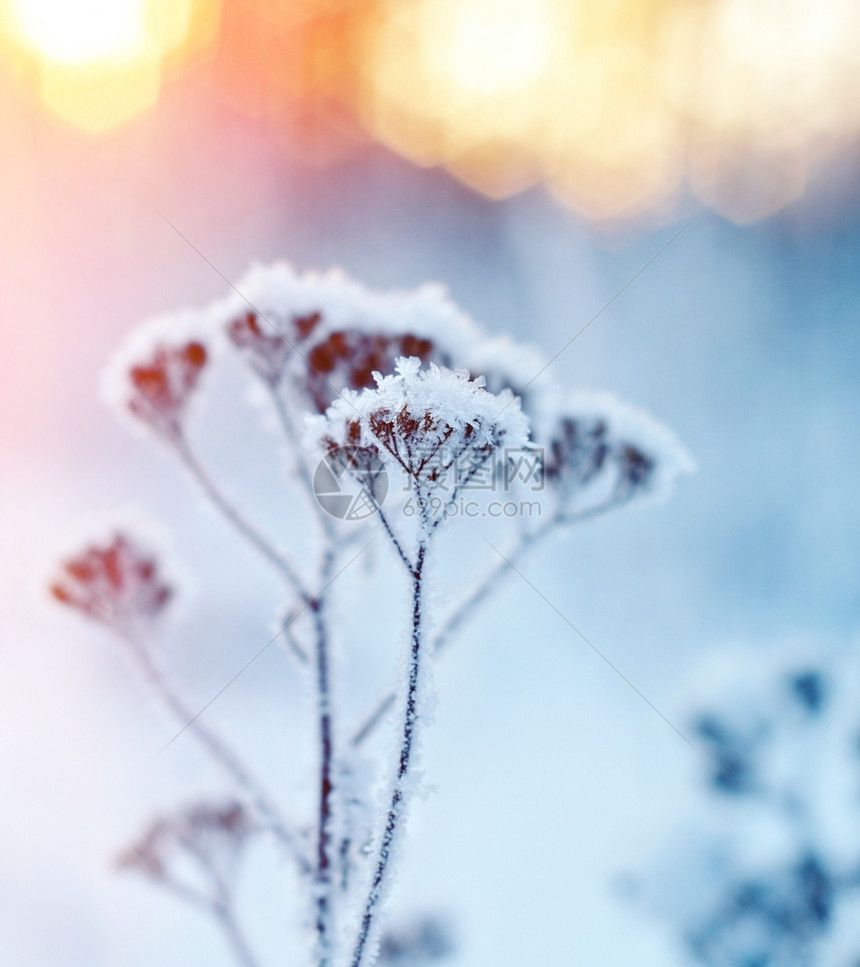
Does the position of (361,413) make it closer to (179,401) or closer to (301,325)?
(301,325)

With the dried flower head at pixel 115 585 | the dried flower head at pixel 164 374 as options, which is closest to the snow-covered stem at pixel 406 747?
the dried flower head at pixel 164 374

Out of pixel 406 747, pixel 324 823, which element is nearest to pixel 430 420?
pixel 406 747

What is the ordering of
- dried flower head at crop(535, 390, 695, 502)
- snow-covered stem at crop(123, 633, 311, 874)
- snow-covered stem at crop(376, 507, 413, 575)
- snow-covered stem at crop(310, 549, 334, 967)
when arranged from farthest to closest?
dried flower head at crop(535, 390, 695, 502), snow-covered stem at crop(123, 633, 311, 874), snow-covered stem at crop(310, 549, 334, 967), snow-covered stem at crop(376, 507, 413, 575)

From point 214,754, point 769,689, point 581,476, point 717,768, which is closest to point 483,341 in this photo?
point 581,476

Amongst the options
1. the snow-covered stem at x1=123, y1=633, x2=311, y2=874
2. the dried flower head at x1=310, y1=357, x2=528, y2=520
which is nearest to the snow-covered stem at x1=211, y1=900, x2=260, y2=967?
the snow-covered stem at x1=123, y1=633, x2=311, y2=874

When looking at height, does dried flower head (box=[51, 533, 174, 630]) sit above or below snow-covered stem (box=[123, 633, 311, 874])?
above

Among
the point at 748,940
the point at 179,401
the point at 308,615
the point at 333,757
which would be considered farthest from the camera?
the point at 748,940

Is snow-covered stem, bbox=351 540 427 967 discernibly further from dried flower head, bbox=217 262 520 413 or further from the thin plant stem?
dried flower head, bbox=217 262 520 413
